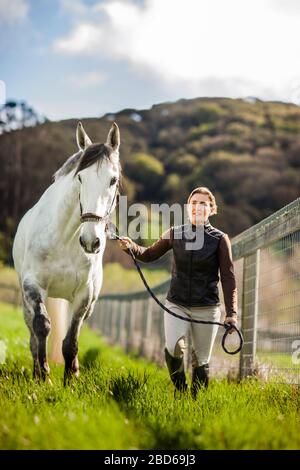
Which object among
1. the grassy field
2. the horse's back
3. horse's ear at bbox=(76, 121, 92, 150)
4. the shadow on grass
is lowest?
the grassy field

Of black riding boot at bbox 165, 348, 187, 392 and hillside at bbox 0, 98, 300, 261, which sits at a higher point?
hillside at bbox 0, 98, 300, 261

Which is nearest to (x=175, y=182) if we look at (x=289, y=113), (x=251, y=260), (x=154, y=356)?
(x=289, y=113)

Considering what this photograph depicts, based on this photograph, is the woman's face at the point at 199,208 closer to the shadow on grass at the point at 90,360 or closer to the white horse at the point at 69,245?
the white horse at the point at 69,245

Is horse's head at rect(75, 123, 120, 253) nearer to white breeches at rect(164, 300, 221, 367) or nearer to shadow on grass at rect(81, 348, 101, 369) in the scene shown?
white breeches at rect(164, 300, 221, 367)

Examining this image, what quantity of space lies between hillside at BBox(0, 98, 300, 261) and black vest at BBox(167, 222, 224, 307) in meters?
26.2

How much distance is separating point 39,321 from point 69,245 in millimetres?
670

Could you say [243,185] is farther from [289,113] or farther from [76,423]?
[76,423]

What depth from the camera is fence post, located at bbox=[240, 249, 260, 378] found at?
19.2 feet

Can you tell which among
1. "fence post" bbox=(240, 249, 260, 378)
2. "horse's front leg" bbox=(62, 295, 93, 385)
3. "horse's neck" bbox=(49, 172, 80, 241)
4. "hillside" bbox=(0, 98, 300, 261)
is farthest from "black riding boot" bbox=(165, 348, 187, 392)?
"hillside" bbox=(0, 98, 300, 261)

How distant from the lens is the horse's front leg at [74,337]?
18.1 feet

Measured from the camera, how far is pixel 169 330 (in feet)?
15.4
